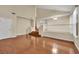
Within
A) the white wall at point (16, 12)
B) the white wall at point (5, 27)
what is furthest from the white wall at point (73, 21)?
the white wall at point (5, 27)

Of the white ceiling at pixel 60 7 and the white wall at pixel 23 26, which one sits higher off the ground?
the white ceiling at pixel 60 7

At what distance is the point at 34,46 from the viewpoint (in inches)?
57.2

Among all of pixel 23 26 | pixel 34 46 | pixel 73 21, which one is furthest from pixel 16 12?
pixel 73 21

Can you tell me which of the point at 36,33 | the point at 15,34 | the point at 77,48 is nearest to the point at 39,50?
the point at 36,33

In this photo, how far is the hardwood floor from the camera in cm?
140

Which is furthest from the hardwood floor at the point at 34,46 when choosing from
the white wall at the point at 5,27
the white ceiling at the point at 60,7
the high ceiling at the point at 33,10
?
the white ceiling at the point at 60,7

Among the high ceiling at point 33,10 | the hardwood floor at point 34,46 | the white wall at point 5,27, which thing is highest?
the high ceiling at point 33,10

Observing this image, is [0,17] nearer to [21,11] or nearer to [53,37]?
[21,11]

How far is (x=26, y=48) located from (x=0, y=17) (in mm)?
564

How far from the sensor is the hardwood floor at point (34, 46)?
1404mm

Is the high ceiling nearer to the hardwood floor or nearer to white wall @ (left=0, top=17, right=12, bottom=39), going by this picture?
white wall @ (left=0, top=17, right=12, bottom=39)

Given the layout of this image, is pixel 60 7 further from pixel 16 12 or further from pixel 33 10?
pixel 16 12

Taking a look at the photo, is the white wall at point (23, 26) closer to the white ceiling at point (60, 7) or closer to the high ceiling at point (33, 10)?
the high ceiling at point (33, 10)
